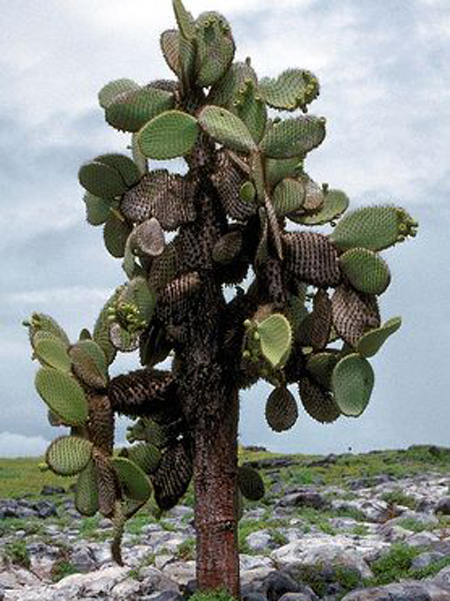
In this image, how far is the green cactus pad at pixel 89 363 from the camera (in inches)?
393

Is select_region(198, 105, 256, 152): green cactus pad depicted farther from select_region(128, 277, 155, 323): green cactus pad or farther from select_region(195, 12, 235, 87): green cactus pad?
select_region(128, 277, 155, 323): green cactus pad

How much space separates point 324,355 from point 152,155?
209 cm

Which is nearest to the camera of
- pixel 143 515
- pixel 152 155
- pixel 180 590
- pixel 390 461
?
pixel 152 155

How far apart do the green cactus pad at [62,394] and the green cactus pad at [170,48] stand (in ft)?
8.88

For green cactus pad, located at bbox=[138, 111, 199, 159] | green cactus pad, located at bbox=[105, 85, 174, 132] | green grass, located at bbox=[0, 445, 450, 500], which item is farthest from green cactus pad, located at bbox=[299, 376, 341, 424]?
green grass, located at bbox=[0, 445, 450, 500]

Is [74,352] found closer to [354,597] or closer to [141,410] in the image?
[141,410]

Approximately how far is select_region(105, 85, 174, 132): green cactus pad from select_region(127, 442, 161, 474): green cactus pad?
2.62m

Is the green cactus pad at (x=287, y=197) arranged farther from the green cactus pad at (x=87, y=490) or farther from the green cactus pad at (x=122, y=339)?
the green cactus pad at (x=87, y=490)

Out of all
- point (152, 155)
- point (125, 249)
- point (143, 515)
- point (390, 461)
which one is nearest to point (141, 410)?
point (125, 249)

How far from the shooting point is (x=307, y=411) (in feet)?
34.2

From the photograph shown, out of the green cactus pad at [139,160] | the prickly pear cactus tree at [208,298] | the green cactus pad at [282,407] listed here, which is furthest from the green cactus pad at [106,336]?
the green cactus pad at [282,407]

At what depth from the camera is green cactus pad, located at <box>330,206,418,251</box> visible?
1005 centimetres

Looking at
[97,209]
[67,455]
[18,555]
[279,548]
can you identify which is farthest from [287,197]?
[18,555]

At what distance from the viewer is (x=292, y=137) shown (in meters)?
9.78
